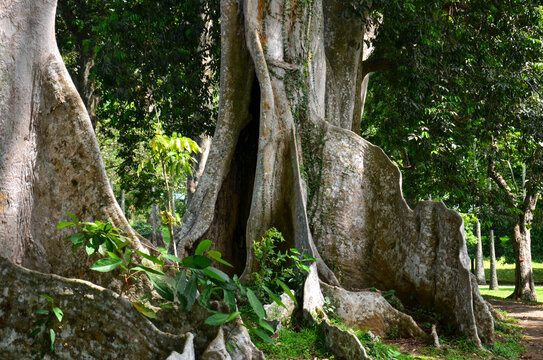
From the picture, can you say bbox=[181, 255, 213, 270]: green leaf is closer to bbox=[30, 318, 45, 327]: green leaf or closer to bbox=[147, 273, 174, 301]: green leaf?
bbox=[147, 273, 174, 301]: green leaf

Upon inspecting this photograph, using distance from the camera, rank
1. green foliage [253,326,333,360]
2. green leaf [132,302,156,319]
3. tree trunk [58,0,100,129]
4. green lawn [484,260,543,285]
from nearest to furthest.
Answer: green leaf [132,302,156,319] → green foliage [253,326,333,360] → tree trunk [58,0,100,129] → green lawn [484,260,543,285]

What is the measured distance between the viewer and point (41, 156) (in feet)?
12.8

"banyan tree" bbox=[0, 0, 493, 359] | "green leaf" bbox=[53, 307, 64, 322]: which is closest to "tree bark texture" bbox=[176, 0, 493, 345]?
"banyan tree" bbox=[0, 0, 493, 359]

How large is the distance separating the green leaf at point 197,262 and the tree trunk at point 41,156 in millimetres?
928

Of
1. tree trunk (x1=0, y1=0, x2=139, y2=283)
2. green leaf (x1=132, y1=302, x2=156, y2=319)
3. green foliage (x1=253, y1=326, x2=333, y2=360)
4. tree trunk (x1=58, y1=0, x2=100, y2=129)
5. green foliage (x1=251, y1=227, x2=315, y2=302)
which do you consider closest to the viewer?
green leaf (x1=132, y1=302, x2=156, y2=319)

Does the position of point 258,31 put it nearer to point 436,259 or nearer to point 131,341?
point 436,259

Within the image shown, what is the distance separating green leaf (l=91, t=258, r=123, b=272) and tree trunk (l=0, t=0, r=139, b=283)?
2.34 feet

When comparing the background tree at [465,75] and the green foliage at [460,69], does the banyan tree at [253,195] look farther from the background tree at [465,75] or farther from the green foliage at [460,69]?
the background tree at [465,75]

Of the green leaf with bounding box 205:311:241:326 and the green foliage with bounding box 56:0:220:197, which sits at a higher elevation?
the green foliage with bounding box 56:0:220:197

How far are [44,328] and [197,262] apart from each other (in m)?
0.91

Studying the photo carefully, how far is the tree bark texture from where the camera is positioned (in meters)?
6.20

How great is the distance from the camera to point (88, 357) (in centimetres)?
281

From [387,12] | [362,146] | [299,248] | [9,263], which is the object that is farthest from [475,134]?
[9,263]

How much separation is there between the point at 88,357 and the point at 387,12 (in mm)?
8745
